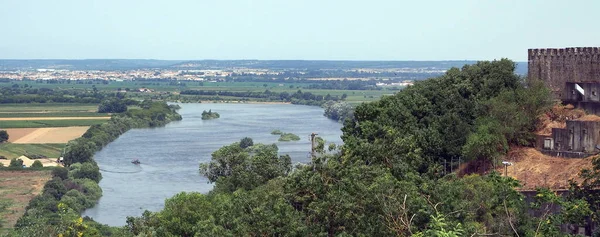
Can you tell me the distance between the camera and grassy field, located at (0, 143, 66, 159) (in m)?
64.2

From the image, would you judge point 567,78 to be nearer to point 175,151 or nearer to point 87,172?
point 87,172

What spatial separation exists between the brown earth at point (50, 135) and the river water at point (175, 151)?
3.51 m

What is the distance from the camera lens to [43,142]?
70125 millimetres

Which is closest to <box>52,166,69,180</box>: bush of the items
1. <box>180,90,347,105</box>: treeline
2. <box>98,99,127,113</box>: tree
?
<box>98,99,127,113</box>: tree

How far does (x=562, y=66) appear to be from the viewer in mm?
30234

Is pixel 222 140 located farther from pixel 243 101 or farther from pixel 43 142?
pixel 243 101

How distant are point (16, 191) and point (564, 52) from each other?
29.3 meters

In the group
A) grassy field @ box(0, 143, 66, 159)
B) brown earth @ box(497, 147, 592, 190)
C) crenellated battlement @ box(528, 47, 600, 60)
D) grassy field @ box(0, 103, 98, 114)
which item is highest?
crenellated battlement @ box(528, 47, 600, 60)

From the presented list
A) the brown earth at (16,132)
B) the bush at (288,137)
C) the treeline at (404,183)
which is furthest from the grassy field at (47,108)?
the treeline at (404,183)

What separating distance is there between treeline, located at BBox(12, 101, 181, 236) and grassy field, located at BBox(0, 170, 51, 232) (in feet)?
2.29

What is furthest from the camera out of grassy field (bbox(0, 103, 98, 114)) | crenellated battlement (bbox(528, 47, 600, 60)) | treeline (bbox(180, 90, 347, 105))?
treeline (bbox(180, 90, 347, 105))

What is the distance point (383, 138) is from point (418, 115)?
3.15 metres

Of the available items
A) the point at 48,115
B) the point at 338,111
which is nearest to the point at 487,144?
the point at 338,111

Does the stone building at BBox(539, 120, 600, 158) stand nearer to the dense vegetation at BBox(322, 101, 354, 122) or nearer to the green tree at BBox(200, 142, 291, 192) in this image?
the green tree at BBox(200, 142, 291, 192)
